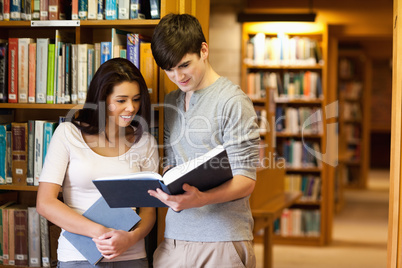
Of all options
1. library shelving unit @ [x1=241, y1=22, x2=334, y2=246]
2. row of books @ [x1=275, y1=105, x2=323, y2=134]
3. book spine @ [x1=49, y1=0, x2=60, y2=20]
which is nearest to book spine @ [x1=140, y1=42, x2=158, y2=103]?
Answer: book spine @ [x1=49, y1=0, x2=60, y2=20]

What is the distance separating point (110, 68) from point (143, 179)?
0.52 m

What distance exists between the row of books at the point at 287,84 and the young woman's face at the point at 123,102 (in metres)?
3.84

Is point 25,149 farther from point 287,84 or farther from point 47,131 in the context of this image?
point 287,84

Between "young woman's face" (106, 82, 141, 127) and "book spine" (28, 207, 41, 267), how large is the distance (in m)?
0.78

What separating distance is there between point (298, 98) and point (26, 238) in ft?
12.8

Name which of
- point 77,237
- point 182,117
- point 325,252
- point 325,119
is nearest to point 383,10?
point 325,119

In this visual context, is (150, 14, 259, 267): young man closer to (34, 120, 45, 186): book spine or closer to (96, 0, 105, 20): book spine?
(96, 0, 105, 20): book spine

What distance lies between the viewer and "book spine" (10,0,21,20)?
244 cm

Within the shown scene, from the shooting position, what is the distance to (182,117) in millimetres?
2025

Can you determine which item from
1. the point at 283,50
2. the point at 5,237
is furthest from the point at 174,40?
the point at 283,50

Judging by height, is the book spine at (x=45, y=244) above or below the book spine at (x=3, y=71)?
below

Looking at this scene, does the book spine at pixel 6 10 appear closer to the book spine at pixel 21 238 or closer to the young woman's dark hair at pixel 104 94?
the young woman's dark hair at pixel 104 94

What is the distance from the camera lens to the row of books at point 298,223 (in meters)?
5.74

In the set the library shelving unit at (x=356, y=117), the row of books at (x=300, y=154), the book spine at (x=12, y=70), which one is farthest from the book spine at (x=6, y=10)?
the library shelving unit at (x=356, y=117)
